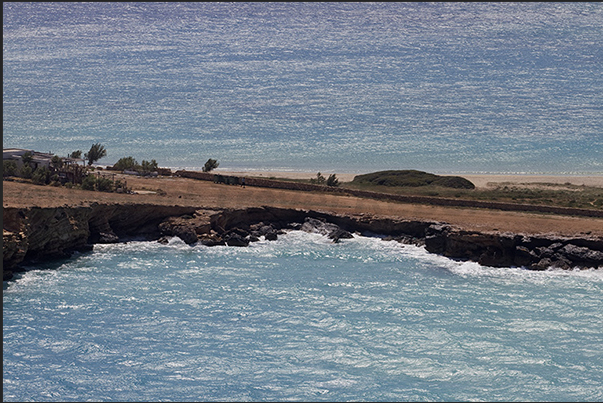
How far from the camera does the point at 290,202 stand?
53.8m

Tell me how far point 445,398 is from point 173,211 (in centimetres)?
2496

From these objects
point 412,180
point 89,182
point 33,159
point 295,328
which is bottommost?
point 295,328

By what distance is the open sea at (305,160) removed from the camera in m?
31.8

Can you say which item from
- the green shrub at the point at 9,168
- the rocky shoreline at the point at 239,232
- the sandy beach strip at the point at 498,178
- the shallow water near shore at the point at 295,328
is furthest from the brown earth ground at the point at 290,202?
the sandy beach strip at the point at 498,178

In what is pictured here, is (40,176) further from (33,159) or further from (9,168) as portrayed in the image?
(33,159)

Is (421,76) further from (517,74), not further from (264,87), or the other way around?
(264,87)

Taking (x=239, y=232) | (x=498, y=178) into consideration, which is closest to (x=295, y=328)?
(x=239, y=232)

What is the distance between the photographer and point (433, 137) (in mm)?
97250

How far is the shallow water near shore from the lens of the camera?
1196 inches

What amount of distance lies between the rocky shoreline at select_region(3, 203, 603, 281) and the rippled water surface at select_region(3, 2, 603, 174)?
33310mm

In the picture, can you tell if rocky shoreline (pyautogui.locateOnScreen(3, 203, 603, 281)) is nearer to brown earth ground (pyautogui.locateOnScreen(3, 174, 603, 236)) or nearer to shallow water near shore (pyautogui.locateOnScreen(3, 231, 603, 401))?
brown earth ground (pyautogui.locateOnScreen(3, 174, 603, 236))

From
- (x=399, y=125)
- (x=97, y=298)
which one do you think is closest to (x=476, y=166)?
(x=399, y=125)

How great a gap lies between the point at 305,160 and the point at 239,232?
128 ft

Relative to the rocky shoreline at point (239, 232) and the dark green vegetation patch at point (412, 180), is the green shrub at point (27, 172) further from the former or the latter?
the dark green vegetation patch at point (412, 180)
